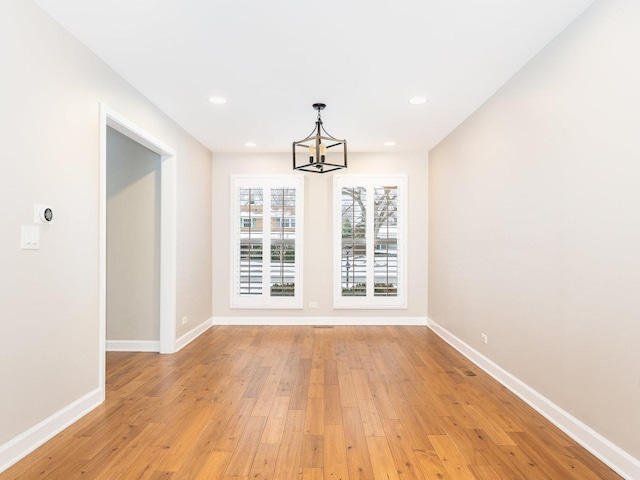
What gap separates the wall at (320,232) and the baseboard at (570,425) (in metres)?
2.11

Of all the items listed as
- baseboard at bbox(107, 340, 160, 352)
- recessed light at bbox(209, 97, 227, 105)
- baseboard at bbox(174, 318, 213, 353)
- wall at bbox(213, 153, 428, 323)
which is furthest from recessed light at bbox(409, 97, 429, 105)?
baseboard at bbox(107, 340, 160, 352)

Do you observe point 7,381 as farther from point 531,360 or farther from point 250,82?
point 531,360

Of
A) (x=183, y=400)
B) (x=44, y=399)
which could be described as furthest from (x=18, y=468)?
(x=183, y=400)

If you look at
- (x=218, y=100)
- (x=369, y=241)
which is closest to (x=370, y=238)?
(x=369, y=241)

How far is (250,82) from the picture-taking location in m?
3.47

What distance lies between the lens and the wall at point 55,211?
2.17 m

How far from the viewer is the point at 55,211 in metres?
2.55

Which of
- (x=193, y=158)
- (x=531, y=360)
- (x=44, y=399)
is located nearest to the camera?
(x=44, y=399)

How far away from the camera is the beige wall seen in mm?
2102

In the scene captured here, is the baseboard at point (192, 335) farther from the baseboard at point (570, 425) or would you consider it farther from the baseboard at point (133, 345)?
the baseboard at point (570, 425)

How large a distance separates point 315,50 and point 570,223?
2187 mm

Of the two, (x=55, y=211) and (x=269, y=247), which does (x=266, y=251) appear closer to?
(x=269, y=247)

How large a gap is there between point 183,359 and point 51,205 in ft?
7.54

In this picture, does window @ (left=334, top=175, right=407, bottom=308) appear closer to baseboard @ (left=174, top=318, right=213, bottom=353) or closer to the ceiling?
the ceiling
